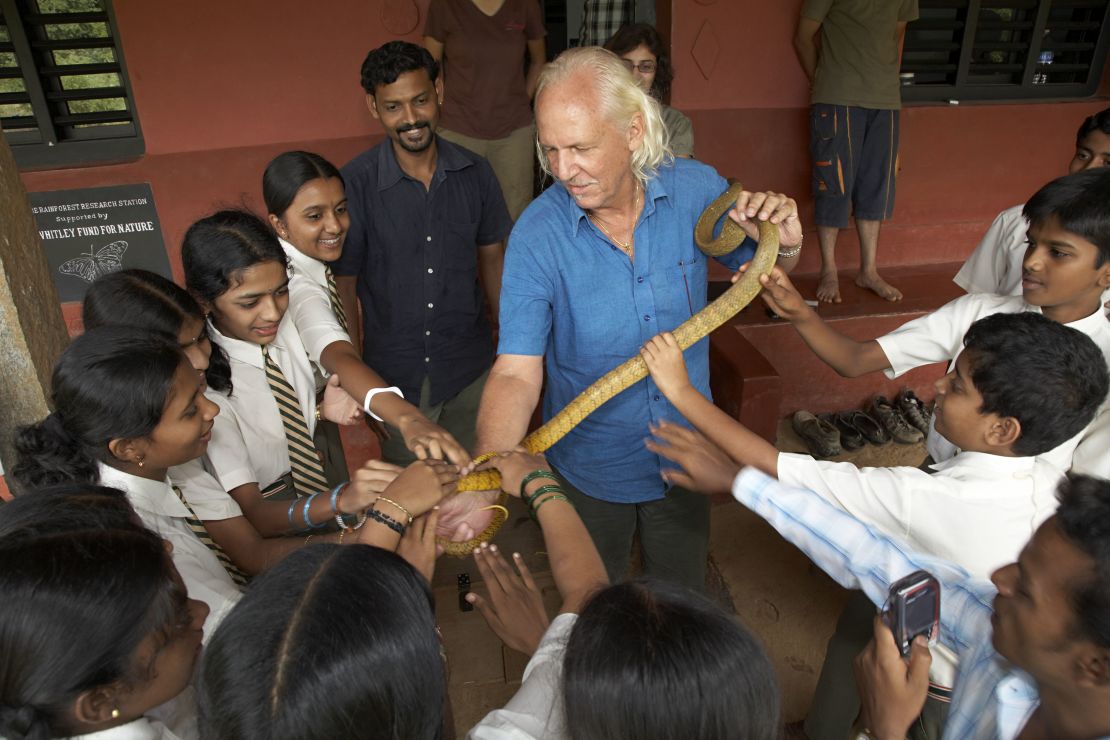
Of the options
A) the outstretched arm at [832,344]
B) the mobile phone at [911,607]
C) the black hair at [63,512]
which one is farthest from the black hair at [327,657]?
the outstretched arm at [832,344]

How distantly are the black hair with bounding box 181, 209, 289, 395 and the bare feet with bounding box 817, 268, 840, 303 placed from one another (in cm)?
359

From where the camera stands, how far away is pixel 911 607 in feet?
3.78

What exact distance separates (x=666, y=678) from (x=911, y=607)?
1.72 feet

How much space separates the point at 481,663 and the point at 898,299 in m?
3.51

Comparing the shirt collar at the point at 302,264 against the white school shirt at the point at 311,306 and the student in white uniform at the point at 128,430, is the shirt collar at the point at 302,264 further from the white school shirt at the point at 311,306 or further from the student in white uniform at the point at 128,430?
the student in white uniform at the point at 128,430

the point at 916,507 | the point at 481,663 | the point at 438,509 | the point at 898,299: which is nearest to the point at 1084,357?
the point at 916,507

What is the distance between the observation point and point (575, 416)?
6.10 ft

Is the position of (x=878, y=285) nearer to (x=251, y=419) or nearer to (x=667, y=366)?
(x=667, y=366)

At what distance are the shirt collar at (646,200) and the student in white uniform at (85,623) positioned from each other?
1234 mm

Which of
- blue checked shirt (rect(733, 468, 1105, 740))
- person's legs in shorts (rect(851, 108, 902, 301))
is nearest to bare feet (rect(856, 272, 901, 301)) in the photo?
person's legs in shorts (rect(851, 108, 902, 301))

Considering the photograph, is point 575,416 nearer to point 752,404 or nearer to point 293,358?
point 293,358

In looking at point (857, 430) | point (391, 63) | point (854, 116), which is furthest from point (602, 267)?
point (854, 116)

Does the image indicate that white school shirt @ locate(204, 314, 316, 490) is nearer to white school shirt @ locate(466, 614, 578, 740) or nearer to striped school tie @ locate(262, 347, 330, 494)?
striped school tie @ locate(262, 347, 330, 494)

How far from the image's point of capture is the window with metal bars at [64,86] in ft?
12.9
